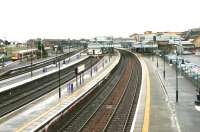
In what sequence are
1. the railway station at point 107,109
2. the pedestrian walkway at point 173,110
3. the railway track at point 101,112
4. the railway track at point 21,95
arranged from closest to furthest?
the pedestrian walkway at point 173,110 < the railway station at point 107,109 < the railway track at point 101,112 < the railway track at point 21,95

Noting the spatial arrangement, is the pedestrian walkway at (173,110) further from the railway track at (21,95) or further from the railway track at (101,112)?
the railway track at (21,95)

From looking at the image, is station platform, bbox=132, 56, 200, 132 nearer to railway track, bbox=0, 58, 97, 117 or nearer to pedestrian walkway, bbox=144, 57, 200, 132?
pedestrian walkway, bbox=144, 57, 200, 132

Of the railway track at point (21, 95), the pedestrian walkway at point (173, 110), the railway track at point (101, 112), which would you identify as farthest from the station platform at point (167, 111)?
the railway track at point (21, 95)

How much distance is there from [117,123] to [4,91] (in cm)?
2211

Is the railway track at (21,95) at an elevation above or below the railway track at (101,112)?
below

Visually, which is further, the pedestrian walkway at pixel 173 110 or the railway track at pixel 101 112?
the railway track at pixel 101 112

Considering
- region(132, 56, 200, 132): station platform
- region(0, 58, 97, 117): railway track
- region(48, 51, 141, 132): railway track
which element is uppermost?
region(132, 56, 200, 132): station platform

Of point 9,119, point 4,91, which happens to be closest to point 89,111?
point 9,119

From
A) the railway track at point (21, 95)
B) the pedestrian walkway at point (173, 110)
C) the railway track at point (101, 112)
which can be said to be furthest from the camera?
the railway track at point (21, 95)

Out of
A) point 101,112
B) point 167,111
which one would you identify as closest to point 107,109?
point 101,112

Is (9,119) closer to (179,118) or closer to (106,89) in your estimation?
(179,118)

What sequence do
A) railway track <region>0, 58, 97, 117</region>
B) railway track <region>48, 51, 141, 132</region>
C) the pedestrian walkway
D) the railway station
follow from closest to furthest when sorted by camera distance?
the pedestrian walkway, the railway station, railway track <region>48, 51, 141, 132</region>, railway track <region>0, 58, 97, 117</region>

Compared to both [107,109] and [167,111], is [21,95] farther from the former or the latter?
[167,111]

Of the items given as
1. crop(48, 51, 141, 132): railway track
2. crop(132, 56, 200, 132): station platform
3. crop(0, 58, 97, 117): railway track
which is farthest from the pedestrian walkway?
crop(0, 58, 97, 117): railway track
